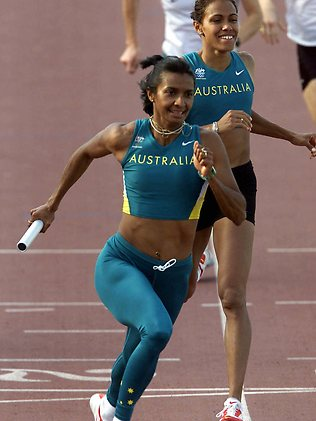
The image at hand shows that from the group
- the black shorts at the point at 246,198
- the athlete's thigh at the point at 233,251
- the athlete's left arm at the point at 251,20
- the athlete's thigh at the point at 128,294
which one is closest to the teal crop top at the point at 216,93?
the black shorts at the point at 246,198

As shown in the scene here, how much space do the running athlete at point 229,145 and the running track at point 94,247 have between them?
22.3 inches

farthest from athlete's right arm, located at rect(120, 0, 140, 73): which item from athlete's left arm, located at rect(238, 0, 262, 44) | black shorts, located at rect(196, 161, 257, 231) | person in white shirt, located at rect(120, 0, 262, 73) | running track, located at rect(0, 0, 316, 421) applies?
black shorts, located at rect(196, 161, 257, 231)

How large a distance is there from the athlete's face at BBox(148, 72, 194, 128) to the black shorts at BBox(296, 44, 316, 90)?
5694 millimetres

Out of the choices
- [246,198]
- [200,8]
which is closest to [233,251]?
[246,198]

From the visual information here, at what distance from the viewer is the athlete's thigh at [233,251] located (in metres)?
9.73

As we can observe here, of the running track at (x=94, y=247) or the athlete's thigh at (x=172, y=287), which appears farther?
the running track at (x=94, y=247)

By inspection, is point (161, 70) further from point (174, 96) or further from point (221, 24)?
point (221, 24)

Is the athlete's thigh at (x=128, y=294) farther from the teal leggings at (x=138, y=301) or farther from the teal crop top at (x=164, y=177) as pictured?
the teal crop top at (x=164, y=177)

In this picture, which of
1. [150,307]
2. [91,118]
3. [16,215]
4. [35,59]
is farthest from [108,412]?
[35,59]

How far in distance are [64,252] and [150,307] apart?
6.12 m

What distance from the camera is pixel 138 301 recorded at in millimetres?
8742

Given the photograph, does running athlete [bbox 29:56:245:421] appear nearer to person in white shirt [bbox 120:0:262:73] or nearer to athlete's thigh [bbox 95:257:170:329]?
athlete's thigh [bbox 95:257:170:329]

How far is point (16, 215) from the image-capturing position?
51.7ft

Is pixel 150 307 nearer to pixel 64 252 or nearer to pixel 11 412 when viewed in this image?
pixel 11 412
